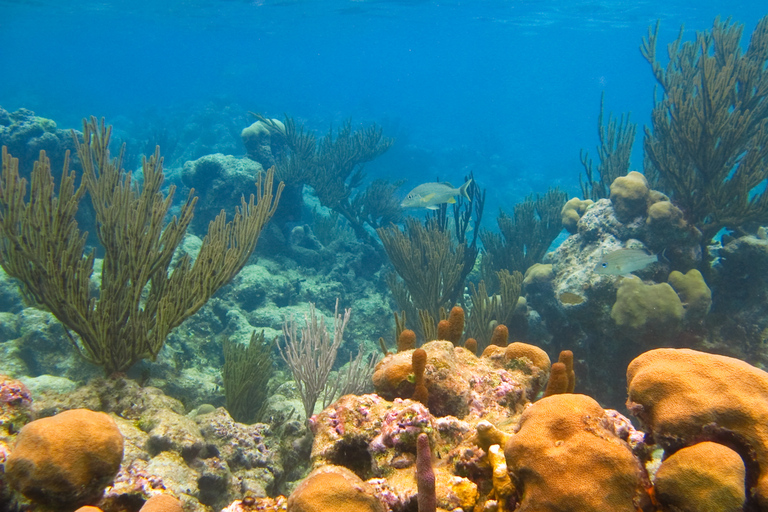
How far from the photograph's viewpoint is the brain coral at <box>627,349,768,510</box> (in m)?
1.49

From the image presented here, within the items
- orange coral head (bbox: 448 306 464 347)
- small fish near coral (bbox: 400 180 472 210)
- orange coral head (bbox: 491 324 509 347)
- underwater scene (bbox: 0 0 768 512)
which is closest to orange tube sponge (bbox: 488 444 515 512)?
underwater scene (bbox: 0 0 768 512)

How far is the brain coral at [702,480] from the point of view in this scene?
1.35 meters

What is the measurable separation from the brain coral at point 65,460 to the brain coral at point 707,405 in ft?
8.24

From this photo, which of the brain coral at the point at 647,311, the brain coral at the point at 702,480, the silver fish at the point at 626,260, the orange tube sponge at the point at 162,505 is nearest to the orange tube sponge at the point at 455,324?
the brain coral at the point at 702,480

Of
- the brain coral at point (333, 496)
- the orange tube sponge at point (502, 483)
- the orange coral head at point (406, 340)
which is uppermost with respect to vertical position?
the orange tube sponge at point (502, 483)

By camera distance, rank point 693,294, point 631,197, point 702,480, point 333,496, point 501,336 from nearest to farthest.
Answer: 1. point 702,480
2. point 333,496
3. point 501,336
4. point 693,294
5. point 631,197

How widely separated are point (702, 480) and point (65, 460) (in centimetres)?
260

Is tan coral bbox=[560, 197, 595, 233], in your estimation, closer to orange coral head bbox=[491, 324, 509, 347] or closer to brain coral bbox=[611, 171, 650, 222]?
brain coral bbox=[611, 171, 650, 222]

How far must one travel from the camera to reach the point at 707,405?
5.18 ft

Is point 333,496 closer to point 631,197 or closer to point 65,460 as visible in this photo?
point 65,460

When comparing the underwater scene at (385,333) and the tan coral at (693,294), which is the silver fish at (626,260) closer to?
the underwater scene at (385,333)

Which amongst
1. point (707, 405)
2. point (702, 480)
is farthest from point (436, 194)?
point (702, 480)

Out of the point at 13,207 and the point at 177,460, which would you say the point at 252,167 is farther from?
the point at 177,460

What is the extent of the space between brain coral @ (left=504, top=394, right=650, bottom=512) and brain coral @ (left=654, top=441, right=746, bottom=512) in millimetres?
105
